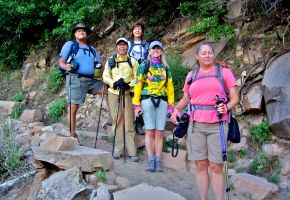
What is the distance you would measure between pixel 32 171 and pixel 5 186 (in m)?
0.43

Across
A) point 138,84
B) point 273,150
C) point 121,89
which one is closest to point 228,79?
point 138,84

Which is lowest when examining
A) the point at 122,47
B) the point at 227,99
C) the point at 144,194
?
the point at 144,194

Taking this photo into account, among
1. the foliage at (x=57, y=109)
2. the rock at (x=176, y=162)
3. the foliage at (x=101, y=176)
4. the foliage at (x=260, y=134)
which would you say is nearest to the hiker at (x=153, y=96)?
the rock at (x=176, y=162)

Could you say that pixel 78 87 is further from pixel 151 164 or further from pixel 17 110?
pixel 17 110

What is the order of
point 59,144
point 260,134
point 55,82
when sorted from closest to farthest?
point 59,144
point 260,134
point 55,82

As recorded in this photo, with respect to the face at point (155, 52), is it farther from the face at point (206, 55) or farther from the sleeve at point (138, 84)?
the face at point (206, 55)

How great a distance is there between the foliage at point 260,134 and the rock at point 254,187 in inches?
53.9

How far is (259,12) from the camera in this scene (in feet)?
29.2

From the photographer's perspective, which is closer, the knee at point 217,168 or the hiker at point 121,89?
the knee at point 217,168

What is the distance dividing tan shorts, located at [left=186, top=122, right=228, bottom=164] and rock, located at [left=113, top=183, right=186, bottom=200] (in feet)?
2.16

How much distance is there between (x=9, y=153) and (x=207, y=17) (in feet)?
17.8

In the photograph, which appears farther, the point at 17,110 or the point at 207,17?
the point at 17,110

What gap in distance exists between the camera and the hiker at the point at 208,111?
434 centimetres

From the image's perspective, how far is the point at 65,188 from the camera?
489 centimetres
